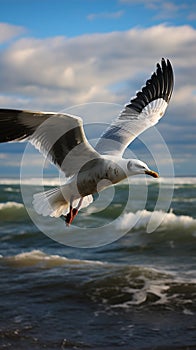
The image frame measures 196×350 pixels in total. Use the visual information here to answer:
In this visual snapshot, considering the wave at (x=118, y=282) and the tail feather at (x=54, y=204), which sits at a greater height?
the tail feather at (x=54, y=204)

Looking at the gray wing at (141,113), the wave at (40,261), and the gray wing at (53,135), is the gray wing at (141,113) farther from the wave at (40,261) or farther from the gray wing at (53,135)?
the wave at (40,261)

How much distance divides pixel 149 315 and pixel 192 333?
1.07 metres

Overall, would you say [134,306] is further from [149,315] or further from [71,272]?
[71,272]

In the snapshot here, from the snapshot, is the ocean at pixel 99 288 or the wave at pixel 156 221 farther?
the wave at pixel 156 221

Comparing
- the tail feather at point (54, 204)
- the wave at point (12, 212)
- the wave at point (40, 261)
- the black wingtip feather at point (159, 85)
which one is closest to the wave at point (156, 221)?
the wave at point (12, 212)

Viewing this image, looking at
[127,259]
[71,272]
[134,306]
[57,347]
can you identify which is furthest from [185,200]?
[57,347]

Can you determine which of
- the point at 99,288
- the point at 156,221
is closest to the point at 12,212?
the point at 156,221

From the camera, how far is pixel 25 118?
6293 mm

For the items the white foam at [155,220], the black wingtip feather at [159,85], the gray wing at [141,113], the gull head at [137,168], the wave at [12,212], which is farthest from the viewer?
the wave at [12,212]

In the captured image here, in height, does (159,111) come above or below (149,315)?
above

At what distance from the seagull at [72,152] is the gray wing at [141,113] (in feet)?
0.05

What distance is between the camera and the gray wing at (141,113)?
7.56 metres

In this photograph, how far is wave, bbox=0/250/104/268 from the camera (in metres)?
13.1

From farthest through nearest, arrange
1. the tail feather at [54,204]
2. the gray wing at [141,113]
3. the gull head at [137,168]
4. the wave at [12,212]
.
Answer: the wave at [12,212] → the gray wing at [141,113] → the tail feather at [54,204] → the gull head at [137,168]
